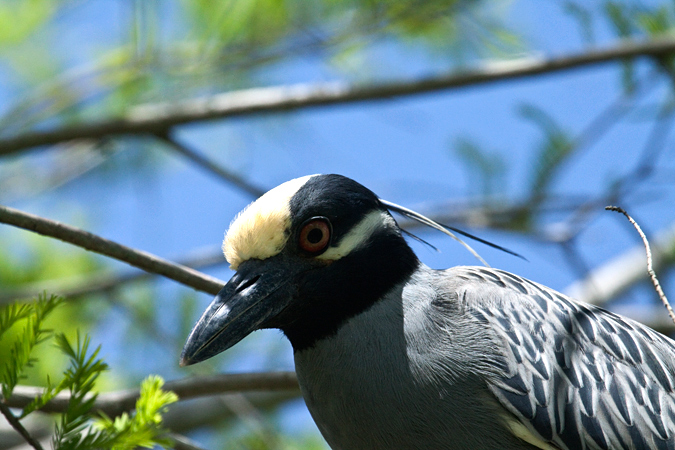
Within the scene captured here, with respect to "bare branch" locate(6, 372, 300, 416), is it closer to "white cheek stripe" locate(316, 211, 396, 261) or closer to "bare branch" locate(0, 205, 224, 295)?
"bare branch" locate(0, 205, 224, 295)

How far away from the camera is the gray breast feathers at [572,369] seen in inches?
118

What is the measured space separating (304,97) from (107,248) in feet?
7.52

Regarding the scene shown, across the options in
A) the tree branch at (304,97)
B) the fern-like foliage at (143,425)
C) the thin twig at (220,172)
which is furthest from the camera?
the tree branch at (304,97)

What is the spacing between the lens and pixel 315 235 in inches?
126

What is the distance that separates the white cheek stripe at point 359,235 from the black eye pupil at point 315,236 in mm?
65

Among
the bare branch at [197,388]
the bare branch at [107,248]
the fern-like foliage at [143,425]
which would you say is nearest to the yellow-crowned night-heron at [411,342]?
the bare branch at [107,248]

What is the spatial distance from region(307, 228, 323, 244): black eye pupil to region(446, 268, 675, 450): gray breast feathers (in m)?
0.67

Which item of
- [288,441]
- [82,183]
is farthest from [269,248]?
[82,183]

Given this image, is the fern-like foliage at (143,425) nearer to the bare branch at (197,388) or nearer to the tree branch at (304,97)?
the bare branch at (197,388)

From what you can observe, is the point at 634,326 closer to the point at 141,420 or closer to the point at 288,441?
the point at 141,420

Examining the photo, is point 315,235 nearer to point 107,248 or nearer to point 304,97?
point 107,248

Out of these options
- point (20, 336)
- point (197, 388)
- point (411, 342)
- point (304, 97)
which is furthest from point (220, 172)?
point (20, 336)

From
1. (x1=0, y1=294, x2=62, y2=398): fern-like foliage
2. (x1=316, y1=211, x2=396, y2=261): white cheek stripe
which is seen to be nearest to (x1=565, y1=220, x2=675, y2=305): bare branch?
(x1=316, y1=211, x2=396, y2=261): white cheek stripe

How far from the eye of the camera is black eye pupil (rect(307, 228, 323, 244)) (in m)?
3.19
